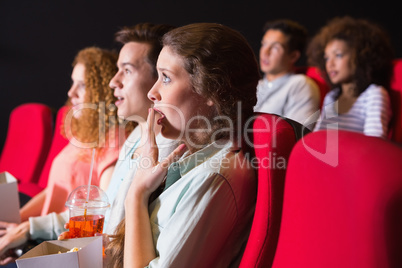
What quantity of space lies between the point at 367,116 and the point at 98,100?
132 centimetres

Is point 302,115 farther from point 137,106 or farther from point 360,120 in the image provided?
point 137,106

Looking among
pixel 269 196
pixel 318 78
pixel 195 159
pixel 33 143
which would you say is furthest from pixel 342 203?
pixel 33 143

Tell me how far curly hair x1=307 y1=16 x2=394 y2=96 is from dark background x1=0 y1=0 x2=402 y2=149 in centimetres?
106

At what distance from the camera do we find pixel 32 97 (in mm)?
4141

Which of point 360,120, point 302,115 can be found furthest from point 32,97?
point 360,120

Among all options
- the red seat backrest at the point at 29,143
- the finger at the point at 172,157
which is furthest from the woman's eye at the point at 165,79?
the red seat backrest at the point at 29,143

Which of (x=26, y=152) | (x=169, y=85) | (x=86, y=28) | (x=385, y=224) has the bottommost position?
(x=26, y=152)

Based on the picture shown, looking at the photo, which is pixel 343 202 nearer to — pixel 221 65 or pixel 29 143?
pixel 221 65

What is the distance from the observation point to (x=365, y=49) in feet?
8.61

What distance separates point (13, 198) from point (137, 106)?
1.63ft

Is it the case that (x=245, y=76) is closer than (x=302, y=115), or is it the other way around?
(x=245, y=76)

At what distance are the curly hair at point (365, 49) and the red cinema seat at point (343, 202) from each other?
1885 mm

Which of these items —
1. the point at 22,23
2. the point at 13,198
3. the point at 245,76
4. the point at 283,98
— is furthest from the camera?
the point at 22,23

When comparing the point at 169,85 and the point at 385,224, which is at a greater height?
the point at 169,85
